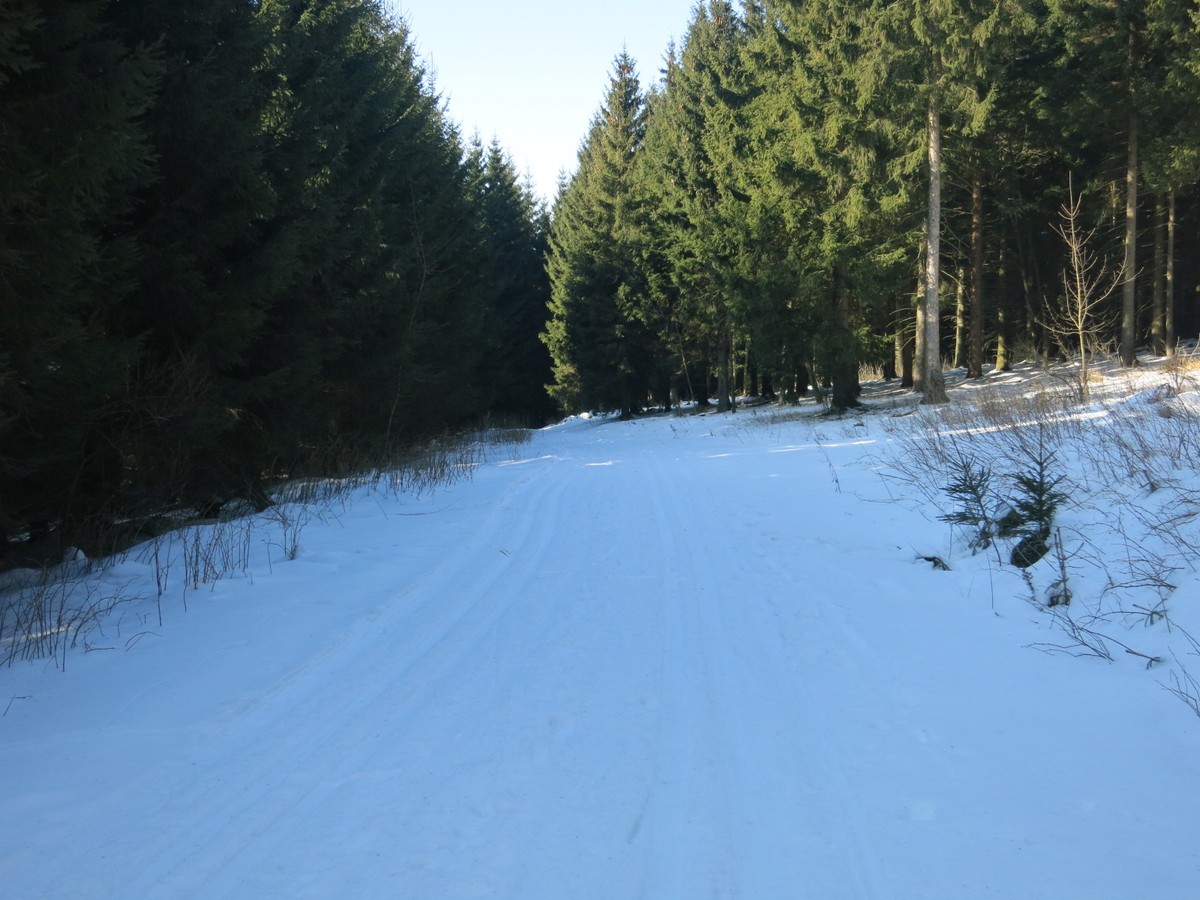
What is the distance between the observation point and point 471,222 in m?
28.5

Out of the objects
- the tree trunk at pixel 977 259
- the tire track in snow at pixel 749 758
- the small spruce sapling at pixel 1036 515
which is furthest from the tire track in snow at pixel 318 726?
the tree trunk at pixel 977 259

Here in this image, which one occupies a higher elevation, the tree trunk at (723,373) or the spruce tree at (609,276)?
the spruce tree at (609,276)

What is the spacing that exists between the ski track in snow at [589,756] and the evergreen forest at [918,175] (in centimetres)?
1037

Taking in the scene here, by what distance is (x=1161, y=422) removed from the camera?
31.5 ft

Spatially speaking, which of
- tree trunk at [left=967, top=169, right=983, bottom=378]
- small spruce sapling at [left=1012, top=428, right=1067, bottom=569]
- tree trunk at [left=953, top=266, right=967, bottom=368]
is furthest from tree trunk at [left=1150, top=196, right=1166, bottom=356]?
small spruce sapling at [left=1012, top=428, right=1067, bottom=569]

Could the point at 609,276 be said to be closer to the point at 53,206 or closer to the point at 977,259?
the point at 977,259

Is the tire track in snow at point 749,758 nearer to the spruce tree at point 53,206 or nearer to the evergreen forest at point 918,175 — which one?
the spruce tree at point 53,206

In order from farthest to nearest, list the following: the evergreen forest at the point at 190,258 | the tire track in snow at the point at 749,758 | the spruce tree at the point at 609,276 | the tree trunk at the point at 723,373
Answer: the spruce tree at the point at 609,276 < the tree trunk at the point at 723,373 < the evergreen forest at the point at 190,258 < the tire track in snow at the point at 749,758

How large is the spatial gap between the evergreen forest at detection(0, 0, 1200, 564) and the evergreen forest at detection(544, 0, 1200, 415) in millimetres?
124

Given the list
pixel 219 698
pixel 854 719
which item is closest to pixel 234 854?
pixel 219 698

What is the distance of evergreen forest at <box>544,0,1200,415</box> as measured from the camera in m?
20.2

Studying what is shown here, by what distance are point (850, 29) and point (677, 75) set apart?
47.2 feet

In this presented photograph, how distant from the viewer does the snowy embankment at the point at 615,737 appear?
2.95 m

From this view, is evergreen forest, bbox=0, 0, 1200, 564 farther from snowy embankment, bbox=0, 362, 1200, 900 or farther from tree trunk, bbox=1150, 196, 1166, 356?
snowy embankment, bbox=0, 362, 1200, 900
